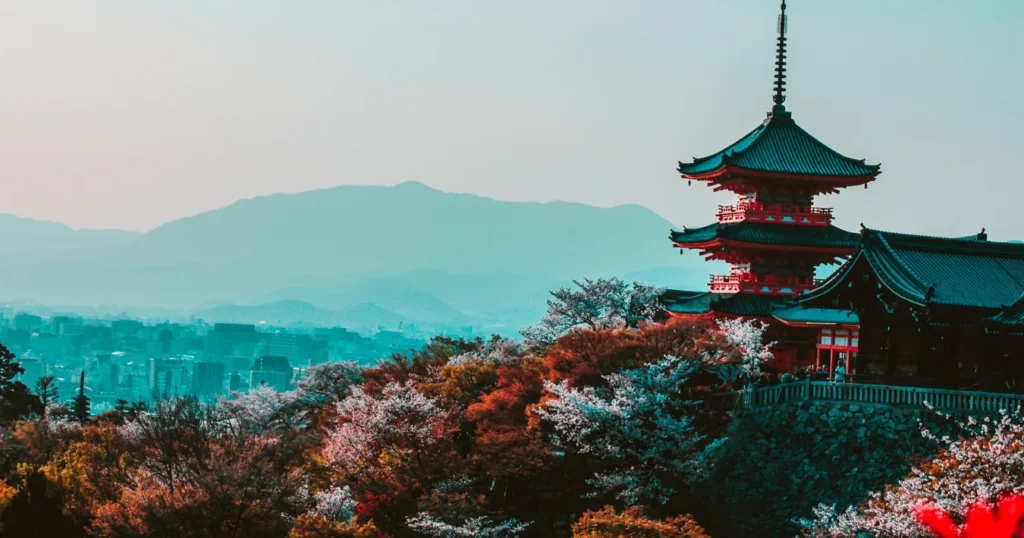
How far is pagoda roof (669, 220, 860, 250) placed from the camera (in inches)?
1906

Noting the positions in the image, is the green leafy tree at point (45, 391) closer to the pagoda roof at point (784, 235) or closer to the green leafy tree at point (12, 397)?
the green leafy tree at point (12, 397)

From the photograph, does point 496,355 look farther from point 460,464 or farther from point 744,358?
point 744,358

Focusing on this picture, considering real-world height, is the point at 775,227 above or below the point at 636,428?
above

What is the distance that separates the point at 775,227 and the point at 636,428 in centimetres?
1545

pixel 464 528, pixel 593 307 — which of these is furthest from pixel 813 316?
pixel 464 528

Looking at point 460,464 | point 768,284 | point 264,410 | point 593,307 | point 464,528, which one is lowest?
point 264,410

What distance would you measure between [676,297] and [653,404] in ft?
57.4

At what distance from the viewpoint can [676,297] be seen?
53.7m

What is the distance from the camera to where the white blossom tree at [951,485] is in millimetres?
26750

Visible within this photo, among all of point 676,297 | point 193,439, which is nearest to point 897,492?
point 193,439

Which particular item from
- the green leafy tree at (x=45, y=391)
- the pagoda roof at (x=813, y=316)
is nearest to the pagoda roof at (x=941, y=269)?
the pagoda roof at (x=813, y=316)

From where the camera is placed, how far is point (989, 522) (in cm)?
2602

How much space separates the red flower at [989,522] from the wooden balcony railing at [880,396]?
16.3ft

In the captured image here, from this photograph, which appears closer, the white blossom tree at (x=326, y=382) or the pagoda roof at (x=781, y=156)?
the pagoda roof at (x=781, y=156)
